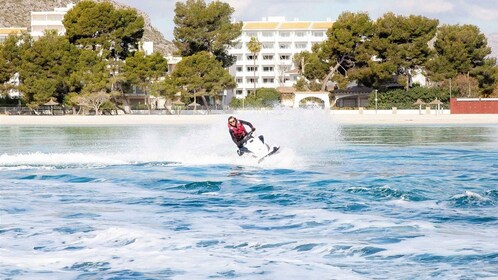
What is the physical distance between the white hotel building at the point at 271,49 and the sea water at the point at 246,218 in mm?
131974

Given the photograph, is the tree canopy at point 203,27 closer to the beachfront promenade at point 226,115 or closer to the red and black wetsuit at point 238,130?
the beachfront promenade at point 226,115

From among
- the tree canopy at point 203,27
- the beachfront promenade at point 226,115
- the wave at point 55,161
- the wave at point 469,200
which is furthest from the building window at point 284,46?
the wave at point 469,200

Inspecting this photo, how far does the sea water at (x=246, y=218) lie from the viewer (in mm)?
12180

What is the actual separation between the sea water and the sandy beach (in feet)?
189

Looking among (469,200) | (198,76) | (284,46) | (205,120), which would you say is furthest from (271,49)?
(469,200)

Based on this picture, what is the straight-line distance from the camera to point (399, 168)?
2855 cm

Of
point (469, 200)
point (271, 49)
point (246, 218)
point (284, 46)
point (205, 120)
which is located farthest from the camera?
point (284, 46)

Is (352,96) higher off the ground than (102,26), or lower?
lower

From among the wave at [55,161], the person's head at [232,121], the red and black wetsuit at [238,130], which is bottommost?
the wave at [55,161]

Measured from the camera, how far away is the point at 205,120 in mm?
92500

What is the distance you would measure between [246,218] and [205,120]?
249 feet

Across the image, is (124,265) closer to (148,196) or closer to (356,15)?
(148,196)

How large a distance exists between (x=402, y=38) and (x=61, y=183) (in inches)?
3484

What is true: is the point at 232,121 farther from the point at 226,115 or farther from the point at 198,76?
the point at 198,76
